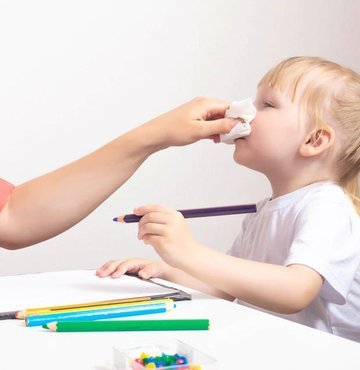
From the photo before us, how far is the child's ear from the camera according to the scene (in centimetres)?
96

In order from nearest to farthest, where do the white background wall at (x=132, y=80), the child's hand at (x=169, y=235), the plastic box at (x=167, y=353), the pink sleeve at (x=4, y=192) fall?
the plastic box at (x=167, y=353)
the child's hand at (x=169, y=235)
the pink sleeve at (x=4, y=192)
the white background wall at (x=132, y=80)

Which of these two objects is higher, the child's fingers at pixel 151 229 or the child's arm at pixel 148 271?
the child's fingers at pixel 151 229

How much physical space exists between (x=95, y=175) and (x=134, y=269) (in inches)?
5.0

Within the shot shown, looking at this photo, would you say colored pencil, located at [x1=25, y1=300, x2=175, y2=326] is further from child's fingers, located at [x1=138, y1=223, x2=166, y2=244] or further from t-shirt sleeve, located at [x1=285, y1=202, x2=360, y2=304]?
t-shirt sleeve, located at [x1=285, y1=202, x2=360, y2=304]

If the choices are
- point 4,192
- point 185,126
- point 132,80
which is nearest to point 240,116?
point 185,126

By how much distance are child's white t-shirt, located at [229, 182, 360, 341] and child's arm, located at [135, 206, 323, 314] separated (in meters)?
0.05

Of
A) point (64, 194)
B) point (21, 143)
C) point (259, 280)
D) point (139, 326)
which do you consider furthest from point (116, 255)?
point (139, 326)

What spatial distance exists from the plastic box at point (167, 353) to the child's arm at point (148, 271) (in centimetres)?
37

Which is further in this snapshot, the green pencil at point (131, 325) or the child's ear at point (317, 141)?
the child's ear at point (317, 141)

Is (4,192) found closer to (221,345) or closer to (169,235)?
(169,235)

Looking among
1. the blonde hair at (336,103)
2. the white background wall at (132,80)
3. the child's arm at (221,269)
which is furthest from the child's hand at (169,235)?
the white background wall at (132,80)

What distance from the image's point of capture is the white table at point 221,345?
0.47 m

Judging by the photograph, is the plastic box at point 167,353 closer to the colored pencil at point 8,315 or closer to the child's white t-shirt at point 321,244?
the colored pencil at point 8,315

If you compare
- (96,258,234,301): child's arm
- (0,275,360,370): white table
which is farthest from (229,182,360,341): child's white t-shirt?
(0,275,360,370): white table
